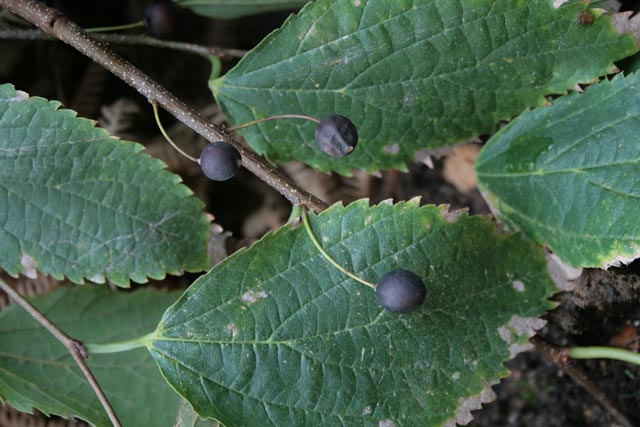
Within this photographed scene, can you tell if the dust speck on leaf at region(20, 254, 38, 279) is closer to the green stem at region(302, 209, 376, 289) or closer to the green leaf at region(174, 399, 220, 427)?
the green leaf at region(174, 399, 220, 427)

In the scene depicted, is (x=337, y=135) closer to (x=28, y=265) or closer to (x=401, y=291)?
(x=401, y=291)

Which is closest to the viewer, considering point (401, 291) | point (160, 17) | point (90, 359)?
point (401, 291)

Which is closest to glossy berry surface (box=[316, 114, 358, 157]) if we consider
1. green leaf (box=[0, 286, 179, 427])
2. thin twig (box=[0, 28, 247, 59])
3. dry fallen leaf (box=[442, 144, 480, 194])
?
thin twig (box=[0, 28, 247, 59])

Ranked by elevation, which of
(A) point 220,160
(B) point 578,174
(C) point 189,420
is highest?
(A) point 220,160

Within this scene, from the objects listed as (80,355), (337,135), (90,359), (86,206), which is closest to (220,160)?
(337,135)

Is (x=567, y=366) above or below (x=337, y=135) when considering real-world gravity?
below

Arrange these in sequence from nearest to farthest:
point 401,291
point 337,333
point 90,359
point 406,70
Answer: point 401,291
point 337,333
point 406,70
point 90,359

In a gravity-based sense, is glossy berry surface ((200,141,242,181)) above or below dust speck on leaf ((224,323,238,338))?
above
